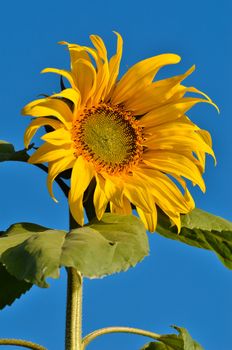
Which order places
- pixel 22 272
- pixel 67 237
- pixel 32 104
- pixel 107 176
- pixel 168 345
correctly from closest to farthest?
pixel 22 272 < pixel 67 237 < pixel 32 104 < pixel 107 176 < pixel 168 345

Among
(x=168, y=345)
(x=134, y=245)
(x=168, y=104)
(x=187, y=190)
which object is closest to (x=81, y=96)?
(x=168, y=104)

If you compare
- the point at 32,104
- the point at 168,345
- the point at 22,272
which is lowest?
the point at 168,345

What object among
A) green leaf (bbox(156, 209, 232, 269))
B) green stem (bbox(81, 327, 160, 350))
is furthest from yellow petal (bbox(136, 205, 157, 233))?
green stem (bbox(81, 327, 160, 350))

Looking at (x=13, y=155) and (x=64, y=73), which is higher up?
(x=64, y=73)

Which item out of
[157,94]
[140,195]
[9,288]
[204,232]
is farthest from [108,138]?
[9,288]

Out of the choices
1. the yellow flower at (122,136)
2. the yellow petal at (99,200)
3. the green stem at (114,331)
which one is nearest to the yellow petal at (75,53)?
the yellow flower at (122,136)

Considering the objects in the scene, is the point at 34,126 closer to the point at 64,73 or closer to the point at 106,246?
Result: the point at 64,73

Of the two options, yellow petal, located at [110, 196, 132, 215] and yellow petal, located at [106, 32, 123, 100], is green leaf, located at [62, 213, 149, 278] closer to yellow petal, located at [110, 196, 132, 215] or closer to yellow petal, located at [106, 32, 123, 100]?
yellow petal, located at [110, 196, 132, 215]

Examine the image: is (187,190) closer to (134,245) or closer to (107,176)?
(107,176)
